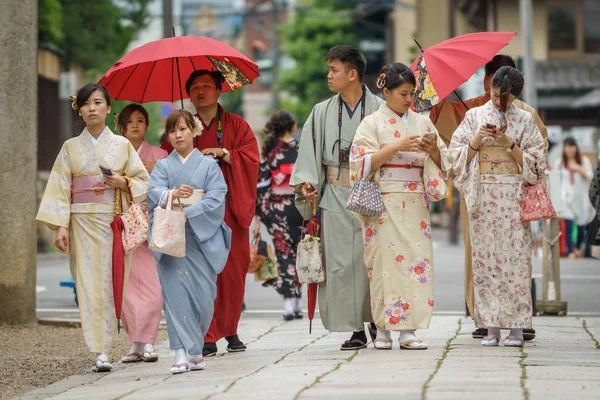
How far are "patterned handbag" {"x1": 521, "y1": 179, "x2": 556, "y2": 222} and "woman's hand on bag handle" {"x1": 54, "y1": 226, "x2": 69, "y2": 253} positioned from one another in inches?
123

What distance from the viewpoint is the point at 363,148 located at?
7.66m

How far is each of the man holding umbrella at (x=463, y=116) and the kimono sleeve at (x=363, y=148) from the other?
1.18 metres

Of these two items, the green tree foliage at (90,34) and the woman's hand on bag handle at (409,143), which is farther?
the green tree foliage at (90,34)

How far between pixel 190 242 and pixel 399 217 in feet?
4.57

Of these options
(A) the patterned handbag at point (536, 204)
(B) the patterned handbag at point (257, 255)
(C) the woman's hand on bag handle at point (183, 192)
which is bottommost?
(B) the patterned handbag at point (257, 255)

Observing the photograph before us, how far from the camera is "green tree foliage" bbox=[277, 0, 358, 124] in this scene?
168 ft

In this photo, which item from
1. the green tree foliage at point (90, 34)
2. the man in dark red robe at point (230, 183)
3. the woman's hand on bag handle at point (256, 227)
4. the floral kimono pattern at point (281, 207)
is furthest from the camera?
the green tree foliage at point (90, 34)

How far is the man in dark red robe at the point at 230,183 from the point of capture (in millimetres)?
8352

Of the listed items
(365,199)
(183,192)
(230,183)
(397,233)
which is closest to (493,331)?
(397,233)

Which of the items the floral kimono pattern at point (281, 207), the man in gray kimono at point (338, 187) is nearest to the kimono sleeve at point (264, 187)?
the floral kimono pattern at point (281, 207)

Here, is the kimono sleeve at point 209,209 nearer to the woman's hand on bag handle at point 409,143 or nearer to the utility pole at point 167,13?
the woman's hand on bag handle at point 409,143

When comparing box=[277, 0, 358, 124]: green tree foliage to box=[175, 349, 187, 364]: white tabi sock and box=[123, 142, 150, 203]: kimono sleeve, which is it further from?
box=[175, 349, 187, 364]: white tabi sock

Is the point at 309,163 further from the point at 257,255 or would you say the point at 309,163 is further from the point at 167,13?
the point at 167,13

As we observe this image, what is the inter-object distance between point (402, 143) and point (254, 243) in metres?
4.48
